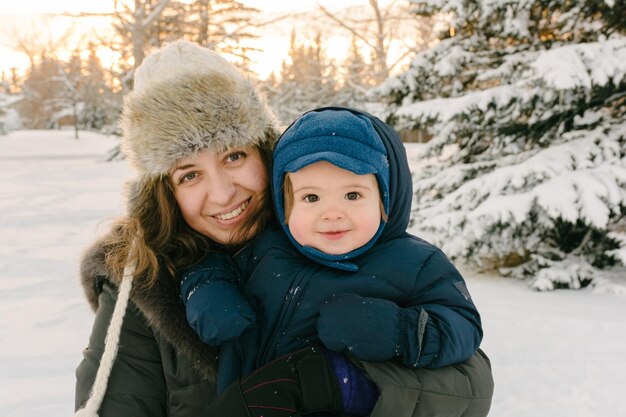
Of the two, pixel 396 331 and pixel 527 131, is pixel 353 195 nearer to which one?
pixel 396 331

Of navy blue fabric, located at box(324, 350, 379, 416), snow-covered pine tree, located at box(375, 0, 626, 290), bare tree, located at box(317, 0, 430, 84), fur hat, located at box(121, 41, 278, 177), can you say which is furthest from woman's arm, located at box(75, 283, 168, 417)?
bare tree, located at box(317, 0, 430, 84)

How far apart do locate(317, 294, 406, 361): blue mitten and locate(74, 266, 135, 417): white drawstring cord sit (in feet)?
2.05

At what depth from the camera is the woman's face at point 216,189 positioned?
1765 mm

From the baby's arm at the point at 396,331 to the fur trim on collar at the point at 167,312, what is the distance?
0.43 m

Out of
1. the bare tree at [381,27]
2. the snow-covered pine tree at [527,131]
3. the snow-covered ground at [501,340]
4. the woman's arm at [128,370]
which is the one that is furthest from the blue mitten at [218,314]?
the bare tree at [381,27]

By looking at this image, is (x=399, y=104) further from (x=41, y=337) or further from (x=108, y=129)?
(x=108, y=129)

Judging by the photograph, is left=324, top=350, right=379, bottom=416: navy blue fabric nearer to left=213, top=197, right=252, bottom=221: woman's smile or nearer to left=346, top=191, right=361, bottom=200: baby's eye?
left=346, top=191, right=361, bottom=200: baby's eye

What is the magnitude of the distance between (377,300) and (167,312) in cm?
A: 70

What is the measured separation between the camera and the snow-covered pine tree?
3.92 meters

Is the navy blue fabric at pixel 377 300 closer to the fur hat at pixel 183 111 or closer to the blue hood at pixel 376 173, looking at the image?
the blue hood at pixel 376 173

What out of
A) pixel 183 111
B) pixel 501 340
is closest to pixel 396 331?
pixel 183 111

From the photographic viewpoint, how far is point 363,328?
1318 mm

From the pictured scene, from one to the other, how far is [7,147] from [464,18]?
30.5 metres

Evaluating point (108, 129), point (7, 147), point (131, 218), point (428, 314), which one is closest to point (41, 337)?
point (131, 218)
